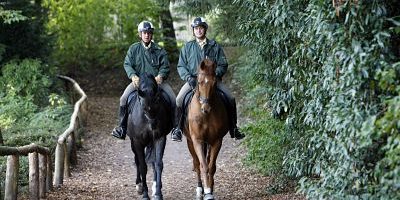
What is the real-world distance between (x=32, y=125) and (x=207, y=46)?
764cm

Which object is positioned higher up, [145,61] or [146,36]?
[146,36]

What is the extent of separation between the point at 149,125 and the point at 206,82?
55.2 inches

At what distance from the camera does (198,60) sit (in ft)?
36.3

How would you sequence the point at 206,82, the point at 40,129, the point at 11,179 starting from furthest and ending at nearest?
the point at 40,129 < the point at 206,82 < the point at 11,179

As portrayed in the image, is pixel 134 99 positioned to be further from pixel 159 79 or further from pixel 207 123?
pixel 207 123

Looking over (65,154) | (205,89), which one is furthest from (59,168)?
(205,89)

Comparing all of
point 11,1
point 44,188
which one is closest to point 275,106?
point 44,188

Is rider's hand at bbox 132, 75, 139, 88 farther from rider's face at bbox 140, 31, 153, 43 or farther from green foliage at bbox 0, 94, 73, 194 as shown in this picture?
green foliage at bbox 0, 94, 73, 194

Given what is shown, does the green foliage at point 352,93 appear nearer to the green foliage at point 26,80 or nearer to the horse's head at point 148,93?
the horse's head at point 148,93

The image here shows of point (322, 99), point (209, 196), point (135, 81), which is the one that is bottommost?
point (209, 196)

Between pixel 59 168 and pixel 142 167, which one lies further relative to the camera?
pixel 59 168

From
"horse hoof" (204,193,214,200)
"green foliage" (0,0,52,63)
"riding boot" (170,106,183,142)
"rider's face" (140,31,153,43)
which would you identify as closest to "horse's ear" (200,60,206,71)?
"riding boot" (170,106,183,142)

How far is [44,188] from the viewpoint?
11125mm

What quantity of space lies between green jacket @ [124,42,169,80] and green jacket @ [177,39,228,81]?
380 mm
